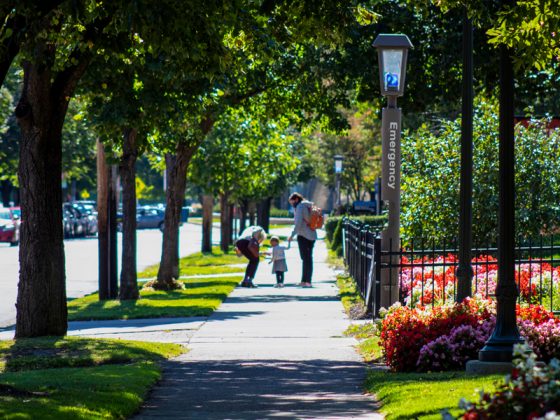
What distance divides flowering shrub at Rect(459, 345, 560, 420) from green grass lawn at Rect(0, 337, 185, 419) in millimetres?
3464

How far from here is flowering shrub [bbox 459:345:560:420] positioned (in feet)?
18.4

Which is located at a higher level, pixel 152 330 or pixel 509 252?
pixel 509 252

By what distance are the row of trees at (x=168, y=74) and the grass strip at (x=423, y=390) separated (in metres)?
3.11

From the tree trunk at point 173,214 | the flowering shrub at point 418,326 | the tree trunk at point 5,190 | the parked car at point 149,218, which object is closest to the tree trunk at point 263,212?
the parked car at point 149,218

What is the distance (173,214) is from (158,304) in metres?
5.53

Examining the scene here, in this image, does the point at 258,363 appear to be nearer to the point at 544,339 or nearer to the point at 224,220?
the point at 544,339

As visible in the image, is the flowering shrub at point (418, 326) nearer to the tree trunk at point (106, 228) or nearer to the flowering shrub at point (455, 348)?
the flowering shrub at point (455, 348)

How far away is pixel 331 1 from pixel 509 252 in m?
3.96

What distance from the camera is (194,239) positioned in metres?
62.2

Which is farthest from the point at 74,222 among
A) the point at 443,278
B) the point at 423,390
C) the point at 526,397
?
the point at 526,397

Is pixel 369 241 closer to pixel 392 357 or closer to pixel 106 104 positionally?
pixel 106 104

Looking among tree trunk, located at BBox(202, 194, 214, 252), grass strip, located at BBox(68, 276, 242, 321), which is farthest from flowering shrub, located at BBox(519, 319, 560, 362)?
tree trunk, located at BBox(202, 194, 214, 252)

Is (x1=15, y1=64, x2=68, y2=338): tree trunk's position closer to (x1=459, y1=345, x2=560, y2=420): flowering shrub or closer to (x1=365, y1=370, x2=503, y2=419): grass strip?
(x1=365, y1=370, x2=503, y2=419): grass strip

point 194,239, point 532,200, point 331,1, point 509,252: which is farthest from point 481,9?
point 194,239
